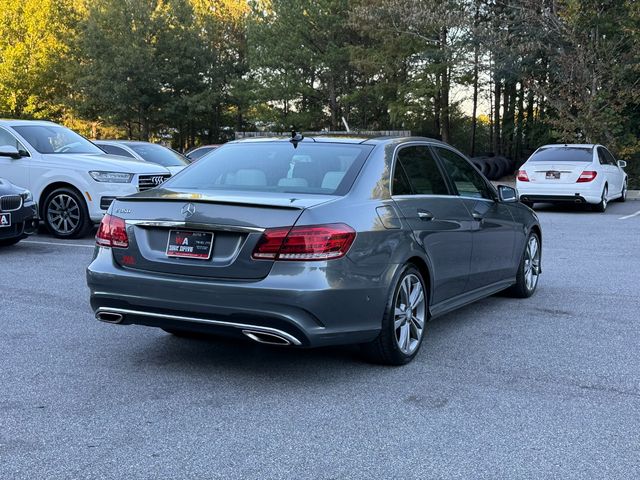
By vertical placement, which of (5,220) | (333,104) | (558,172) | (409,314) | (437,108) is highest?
(333,104)

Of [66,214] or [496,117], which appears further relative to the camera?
[496,117]

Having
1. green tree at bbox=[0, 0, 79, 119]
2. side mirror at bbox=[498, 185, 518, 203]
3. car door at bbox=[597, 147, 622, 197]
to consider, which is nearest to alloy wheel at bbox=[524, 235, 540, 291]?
side mirror at bbox=[498, 185, 518, 203]

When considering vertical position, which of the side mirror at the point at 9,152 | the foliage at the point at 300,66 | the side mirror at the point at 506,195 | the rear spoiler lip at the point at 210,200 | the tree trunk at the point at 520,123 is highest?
the foliage at the point at 300,66

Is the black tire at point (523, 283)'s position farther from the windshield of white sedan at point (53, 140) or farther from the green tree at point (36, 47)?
the green tree at point (36, 47)

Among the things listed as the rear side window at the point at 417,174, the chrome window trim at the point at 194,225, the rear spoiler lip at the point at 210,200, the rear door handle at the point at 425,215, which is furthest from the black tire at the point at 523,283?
the chrome window trim at the point at 194,225

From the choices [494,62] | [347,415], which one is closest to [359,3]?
[494,62]

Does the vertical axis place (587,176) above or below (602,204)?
above

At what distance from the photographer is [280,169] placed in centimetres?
512

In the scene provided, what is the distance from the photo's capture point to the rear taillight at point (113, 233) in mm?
4719

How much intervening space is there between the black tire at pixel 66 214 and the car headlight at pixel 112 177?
0.42 m

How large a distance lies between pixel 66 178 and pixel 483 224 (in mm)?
7355

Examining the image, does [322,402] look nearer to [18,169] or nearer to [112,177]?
[112,177]

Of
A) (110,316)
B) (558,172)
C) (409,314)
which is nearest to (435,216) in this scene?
(409,314)

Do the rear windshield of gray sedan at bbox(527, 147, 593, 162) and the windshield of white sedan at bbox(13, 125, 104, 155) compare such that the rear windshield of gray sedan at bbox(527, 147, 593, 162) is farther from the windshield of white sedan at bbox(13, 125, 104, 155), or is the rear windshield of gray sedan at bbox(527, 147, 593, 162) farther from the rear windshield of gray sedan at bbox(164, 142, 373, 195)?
the rear windshield of gray sedan at bbox(164, 142, 373, 195)
